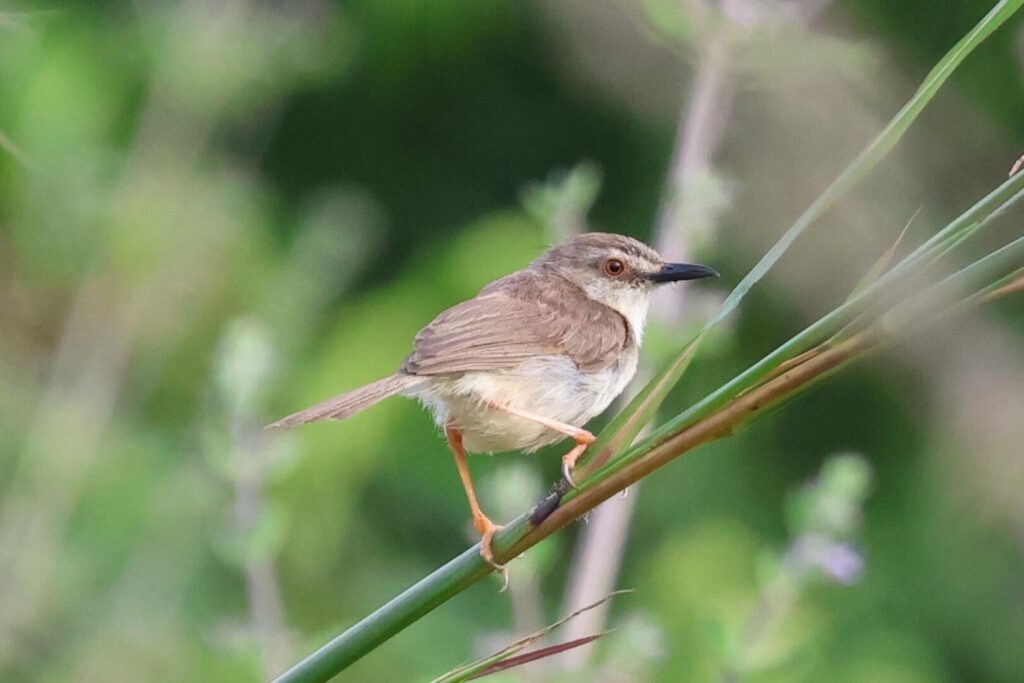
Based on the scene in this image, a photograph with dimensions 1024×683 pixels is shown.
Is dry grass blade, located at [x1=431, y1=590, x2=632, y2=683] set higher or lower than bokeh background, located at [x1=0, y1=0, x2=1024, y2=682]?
lower

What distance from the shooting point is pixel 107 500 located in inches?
227

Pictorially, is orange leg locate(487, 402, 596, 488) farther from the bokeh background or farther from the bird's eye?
the bird's eye

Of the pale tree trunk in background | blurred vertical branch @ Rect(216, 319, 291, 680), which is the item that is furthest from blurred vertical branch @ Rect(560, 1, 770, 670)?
blurred vertical branch @ Rect(216, 319, 291, 680)

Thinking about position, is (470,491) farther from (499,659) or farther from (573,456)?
(499,659)

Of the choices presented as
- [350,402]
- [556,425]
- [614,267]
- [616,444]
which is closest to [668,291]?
[614,267]

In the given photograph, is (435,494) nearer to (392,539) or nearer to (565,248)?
(392,539)

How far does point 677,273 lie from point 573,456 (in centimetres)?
124

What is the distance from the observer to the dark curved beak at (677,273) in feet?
11.1

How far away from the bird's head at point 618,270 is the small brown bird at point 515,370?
0.05 feet

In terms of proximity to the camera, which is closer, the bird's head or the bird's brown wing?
the bird's brown wing

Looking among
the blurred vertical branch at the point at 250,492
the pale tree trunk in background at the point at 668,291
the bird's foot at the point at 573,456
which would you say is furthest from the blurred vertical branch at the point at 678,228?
the blurred vertical branch at the point at 250,492

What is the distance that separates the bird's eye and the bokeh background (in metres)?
0.11

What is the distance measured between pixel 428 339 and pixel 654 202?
414 cm

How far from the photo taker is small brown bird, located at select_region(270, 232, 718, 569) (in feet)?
9.75
